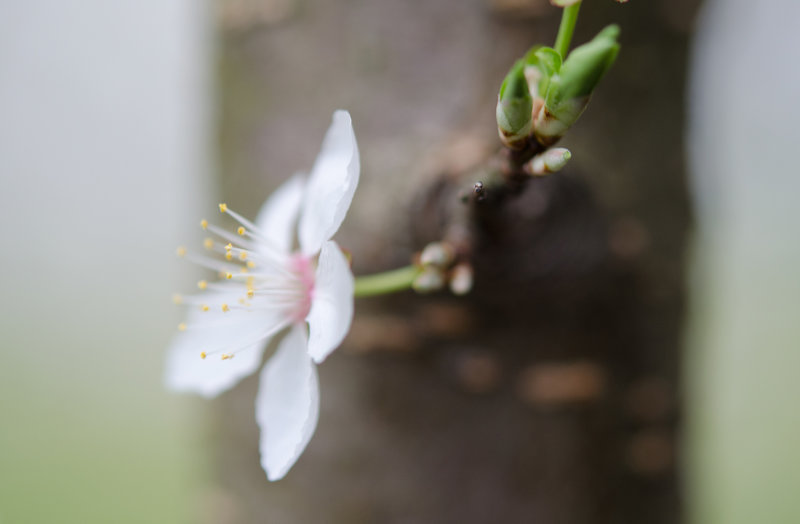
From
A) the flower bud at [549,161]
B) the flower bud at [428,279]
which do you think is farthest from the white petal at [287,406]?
the flower bud at [549,161]

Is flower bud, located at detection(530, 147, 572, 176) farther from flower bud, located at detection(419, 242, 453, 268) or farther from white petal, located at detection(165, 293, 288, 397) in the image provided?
white petal, located at detection(165, 293, 288, 397)

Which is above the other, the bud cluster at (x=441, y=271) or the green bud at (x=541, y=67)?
the green bud at (x=541, y=67)

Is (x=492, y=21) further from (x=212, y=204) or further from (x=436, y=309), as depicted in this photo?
(x=212, y=204)

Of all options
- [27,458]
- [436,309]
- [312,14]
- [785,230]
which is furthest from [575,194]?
[27,458]

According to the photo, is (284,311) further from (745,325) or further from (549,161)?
(745,325)

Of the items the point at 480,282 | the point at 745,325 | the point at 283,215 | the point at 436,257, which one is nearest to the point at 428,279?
the point at 436,257

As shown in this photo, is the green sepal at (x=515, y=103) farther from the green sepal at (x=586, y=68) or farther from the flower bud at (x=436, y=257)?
the flower bud at (x=436, y=257)

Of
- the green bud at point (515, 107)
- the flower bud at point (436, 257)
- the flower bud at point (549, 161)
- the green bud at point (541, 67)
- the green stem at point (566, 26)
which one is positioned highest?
the green stem at point (566, 26)

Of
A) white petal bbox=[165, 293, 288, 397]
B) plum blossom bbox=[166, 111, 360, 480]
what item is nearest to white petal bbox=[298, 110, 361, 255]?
plum blossom bbox=[166, 111, 360, 480]
